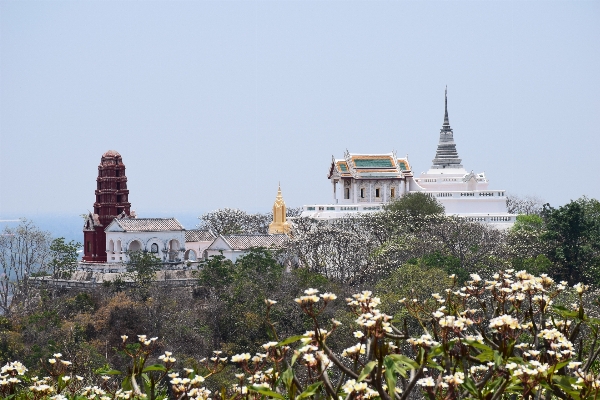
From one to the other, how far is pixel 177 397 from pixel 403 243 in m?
37.2

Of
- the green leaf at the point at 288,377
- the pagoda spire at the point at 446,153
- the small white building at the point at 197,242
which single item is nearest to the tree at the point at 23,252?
the small white building at the point at 197,242

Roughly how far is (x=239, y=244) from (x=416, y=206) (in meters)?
8.78

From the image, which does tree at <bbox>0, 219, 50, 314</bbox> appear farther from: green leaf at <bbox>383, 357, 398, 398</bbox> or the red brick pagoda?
green leaf at <bbox>383, 357, 398, 398</bbox>

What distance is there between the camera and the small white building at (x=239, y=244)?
49.0 meters

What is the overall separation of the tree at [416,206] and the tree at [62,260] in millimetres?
15172

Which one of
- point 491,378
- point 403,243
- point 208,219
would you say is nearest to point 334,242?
point 403,243

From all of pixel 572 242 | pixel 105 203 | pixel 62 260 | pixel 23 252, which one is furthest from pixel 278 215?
pixel 572 242

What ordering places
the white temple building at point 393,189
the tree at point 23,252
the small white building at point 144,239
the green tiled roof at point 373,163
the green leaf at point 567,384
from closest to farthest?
the green leaf at point 567,384, the small white building at point 144,239, the tree at point 23,252, the white temple building at point 393,189, the green tiled roof at point 373,163

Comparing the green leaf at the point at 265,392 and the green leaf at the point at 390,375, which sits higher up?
the green leaf at the point at 390,375

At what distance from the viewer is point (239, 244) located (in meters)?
49.5

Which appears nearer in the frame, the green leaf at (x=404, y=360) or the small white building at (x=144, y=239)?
the green leaf at (x=404, y=360)

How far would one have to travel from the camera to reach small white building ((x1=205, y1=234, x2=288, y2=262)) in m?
49.0

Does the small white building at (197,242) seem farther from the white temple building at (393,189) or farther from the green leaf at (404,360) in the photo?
the green leaf at (404,360)

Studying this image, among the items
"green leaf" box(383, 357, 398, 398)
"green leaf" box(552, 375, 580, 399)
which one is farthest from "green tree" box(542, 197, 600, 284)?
"green leaf" box(383, 357, 398, 398)
